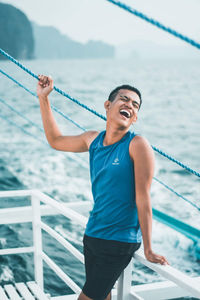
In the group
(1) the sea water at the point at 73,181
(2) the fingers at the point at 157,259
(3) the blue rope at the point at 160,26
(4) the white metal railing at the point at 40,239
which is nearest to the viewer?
(3) the blue rope at the point at 160,26

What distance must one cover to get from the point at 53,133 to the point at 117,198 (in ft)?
2.08

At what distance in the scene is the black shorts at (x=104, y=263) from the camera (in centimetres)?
155

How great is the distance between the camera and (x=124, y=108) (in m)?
1.68

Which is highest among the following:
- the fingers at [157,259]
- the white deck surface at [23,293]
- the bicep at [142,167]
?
the bicep at [142,167]

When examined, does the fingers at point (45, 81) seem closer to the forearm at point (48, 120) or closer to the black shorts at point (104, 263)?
the forearm at point (48, 120)

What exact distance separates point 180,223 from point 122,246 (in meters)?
4.95

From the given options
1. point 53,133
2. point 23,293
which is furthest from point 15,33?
point 53,133

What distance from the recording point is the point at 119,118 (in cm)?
166

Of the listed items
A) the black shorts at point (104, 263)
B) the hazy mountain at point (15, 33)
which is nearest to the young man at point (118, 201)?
the black shorts at point (104, 263)

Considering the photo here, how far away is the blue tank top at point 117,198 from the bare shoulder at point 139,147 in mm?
26

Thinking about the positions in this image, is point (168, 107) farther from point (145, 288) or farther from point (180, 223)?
point (145, 288)

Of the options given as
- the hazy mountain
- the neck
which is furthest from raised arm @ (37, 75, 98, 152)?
the hazy mountain

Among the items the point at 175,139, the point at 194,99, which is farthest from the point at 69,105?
the point at 194,99

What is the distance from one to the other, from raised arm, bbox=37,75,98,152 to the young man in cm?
20
